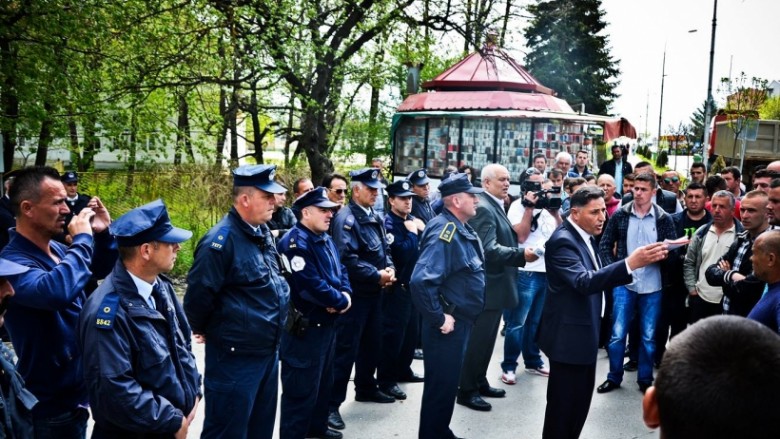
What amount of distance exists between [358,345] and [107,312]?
308cm

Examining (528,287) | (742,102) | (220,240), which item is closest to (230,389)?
(220,240)

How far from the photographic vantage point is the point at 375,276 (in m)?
5.33

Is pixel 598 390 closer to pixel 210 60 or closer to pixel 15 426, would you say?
pixel 15 426

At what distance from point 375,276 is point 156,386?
2679mm

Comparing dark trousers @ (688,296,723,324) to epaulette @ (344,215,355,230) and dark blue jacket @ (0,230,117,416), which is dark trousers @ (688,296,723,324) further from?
dark blue jacket @ (0,230,117,416)

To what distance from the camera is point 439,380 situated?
4.54m

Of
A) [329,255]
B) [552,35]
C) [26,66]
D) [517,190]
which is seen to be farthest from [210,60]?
[552,35]

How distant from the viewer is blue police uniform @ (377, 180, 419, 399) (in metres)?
5.99

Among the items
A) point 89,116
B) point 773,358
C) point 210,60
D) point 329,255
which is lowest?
point 329,255

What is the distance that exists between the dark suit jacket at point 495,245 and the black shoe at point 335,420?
1.67 m

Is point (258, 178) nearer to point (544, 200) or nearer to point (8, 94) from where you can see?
point (544, 200)

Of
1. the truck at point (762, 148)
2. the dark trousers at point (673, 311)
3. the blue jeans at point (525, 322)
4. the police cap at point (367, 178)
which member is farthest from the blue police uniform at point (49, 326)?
the truck at point (762, 148)

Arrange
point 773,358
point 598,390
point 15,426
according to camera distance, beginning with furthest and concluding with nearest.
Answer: point 598,390, point 15,426, point 773,358

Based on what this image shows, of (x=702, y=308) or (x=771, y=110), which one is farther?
(x=771, y=110)
